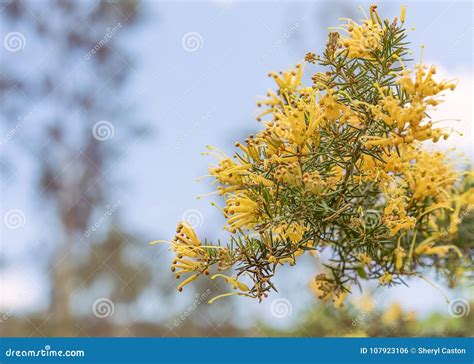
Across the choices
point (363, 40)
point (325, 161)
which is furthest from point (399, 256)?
point (363, 40)

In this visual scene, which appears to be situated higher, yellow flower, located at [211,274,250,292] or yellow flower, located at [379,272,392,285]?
yellow flower, located at [379,272,392,285]

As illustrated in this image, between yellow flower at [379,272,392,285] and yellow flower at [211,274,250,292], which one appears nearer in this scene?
yellow flower at [211,274,250,292]

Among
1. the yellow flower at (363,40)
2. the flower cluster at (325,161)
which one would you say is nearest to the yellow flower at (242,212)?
the flower cluster at (325,161)

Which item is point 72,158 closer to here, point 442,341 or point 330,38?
point 442,341

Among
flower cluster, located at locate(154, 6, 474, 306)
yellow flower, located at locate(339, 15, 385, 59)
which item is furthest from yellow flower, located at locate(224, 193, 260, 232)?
yellow flower, located at locate(339, 15, 385, 59)

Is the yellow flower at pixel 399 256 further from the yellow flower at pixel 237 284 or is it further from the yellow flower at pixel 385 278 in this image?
the yellow flower at pixel 237 284

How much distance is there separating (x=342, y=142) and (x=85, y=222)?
6892mm

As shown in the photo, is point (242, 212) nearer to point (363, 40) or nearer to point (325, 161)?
point (325, 161)

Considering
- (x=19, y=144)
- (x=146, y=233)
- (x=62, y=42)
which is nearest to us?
(x=146, y=233)

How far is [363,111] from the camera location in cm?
119

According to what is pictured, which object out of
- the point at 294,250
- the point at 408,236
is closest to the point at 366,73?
the point at 294,250

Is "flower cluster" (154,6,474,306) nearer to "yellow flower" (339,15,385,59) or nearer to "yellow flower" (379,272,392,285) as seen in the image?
"yellow flower" (339,15,385,59)

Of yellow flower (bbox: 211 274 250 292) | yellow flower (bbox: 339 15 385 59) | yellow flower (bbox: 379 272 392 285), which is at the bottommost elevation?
yellow flower (bbox: 211 274 250 292)

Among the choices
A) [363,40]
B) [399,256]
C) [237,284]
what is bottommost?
[237,284]
